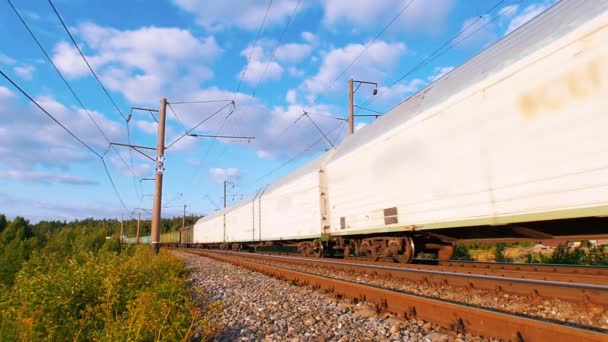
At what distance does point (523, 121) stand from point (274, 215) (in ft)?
46.5

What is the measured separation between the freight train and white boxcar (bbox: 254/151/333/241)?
97.6 inches

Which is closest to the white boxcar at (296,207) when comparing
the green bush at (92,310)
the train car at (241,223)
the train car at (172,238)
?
the train car at (241,223)

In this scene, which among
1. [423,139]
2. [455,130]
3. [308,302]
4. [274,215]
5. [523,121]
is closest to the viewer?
[523,121]

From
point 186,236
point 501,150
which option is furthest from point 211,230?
point 501,150

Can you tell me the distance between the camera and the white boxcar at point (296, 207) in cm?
1341

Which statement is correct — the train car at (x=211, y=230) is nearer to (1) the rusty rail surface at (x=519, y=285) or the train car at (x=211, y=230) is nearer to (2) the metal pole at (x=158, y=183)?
(2) the metal pole at (x=158, y=183)

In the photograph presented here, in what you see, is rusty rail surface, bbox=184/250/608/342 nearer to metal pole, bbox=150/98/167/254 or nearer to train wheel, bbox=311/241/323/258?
train wheel, bbox=311/241/323/258

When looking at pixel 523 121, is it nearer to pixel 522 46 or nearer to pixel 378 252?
pixel 522 46

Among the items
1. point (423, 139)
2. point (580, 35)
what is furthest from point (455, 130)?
point (580, 35)

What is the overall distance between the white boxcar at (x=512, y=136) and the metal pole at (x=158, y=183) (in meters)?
9.93

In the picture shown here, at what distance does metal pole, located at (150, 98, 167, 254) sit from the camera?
49.2 feet

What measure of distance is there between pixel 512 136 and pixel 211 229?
3337 cm

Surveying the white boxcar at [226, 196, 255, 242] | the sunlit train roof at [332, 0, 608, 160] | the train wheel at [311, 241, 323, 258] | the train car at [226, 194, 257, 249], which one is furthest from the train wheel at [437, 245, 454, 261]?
the white boxcar at [226, 196, 255, 242]

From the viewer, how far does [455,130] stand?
6758 millimetres
